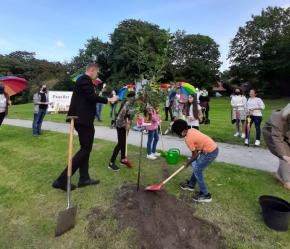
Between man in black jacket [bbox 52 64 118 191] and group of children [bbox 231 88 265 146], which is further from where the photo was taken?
group of children [bbox 231 88 265 146]

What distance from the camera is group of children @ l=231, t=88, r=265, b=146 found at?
9414mm

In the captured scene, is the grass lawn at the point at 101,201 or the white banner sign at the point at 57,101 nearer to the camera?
the grass lawn at the point at 101,201

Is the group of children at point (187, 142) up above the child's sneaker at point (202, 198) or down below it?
above

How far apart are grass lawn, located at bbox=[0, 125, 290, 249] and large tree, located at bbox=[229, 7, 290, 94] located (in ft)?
151

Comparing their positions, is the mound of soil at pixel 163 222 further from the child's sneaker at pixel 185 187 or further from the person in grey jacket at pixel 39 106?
the person in grey jacket at pixel 39 106

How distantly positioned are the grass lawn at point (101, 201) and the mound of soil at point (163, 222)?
0.55 ft

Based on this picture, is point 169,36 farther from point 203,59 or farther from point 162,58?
point 203,59

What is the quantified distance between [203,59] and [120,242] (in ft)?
196

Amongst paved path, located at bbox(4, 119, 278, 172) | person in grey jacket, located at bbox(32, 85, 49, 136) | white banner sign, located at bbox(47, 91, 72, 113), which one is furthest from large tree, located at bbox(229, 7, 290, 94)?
person in grey jacket, located at bbox(32, 85, 49, 136)

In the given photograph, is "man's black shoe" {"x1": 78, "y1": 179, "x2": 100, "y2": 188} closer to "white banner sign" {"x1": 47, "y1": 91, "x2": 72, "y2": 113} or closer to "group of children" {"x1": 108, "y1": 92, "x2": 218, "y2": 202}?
"group of children" {"x1": 108, "y1": 92, "x2": 218, "y2": 202}

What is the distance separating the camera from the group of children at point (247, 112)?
30.9 ft

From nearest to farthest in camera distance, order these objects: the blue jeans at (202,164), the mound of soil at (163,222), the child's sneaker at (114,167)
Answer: the mound of soil at (163,222) → the blue jeans at (202,164) → the child's sneaker at (114,167)

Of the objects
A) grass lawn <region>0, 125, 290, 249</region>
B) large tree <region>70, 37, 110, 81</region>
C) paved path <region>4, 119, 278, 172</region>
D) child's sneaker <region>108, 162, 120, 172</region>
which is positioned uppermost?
large tree <region>70, 37, 110, 81</region>

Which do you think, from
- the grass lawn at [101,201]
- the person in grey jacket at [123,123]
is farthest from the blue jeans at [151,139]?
the person in grey jacket at [123,123]
